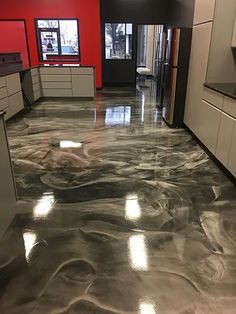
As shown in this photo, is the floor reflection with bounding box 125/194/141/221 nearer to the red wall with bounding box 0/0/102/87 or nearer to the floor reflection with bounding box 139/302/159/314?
the floor reflection with bounding box 139/302/159/314

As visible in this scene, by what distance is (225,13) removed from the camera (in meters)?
3.29

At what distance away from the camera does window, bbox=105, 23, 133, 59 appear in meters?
8.78

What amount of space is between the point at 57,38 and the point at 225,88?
624cm

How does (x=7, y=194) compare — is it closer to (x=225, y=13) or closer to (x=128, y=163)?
(x=128, y=163)

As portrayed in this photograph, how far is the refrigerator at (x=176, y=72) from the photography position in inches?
169

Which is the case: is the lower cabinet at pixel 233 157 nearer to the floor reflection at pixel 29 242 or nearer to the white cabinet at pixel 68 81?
the floor reflection at pixel 29 242

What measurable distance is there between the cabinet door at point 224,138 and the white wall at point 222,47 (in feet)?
2.86

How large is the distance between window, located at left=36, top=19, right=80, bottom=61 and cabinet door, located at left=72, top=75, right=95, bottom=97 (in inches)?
60.1

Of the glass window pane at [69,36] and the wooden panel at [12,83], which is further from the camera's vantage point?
the glass window pane at [69,36]

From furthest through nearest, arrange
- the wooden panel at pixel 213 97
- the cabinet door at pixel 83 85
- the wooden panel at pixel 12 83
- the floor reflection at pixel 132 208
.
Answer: the cabinet door at pixel 83 85
the wooden panel at pixel 12 83
the wooden panel at pixel 213 97
the floor reflection at pixel 132 208

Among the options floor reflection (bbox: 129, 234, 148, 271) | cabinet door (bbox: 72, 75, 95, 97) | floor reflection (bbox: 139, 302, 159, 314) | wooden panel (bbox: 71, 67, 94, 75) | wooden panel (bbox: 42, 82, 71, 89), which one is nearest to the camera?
floor reflection (bbox: 139, 302, 159, 314)

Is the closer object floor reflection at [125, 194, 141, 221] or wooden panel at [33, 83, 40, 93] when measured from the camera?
floor reflection at [125, 194, 141, 221]

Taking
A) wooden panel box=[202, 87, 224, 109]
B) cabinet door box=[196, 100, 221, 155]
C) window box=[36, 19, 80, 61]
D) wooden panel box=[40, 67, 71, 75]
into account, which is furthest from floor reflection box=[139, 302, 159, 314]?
window box=[36, 19, 80, 61]

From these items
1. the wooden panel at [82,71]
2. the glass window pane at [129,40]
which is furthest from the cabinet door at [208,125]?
the glass window pane at [129,40]
